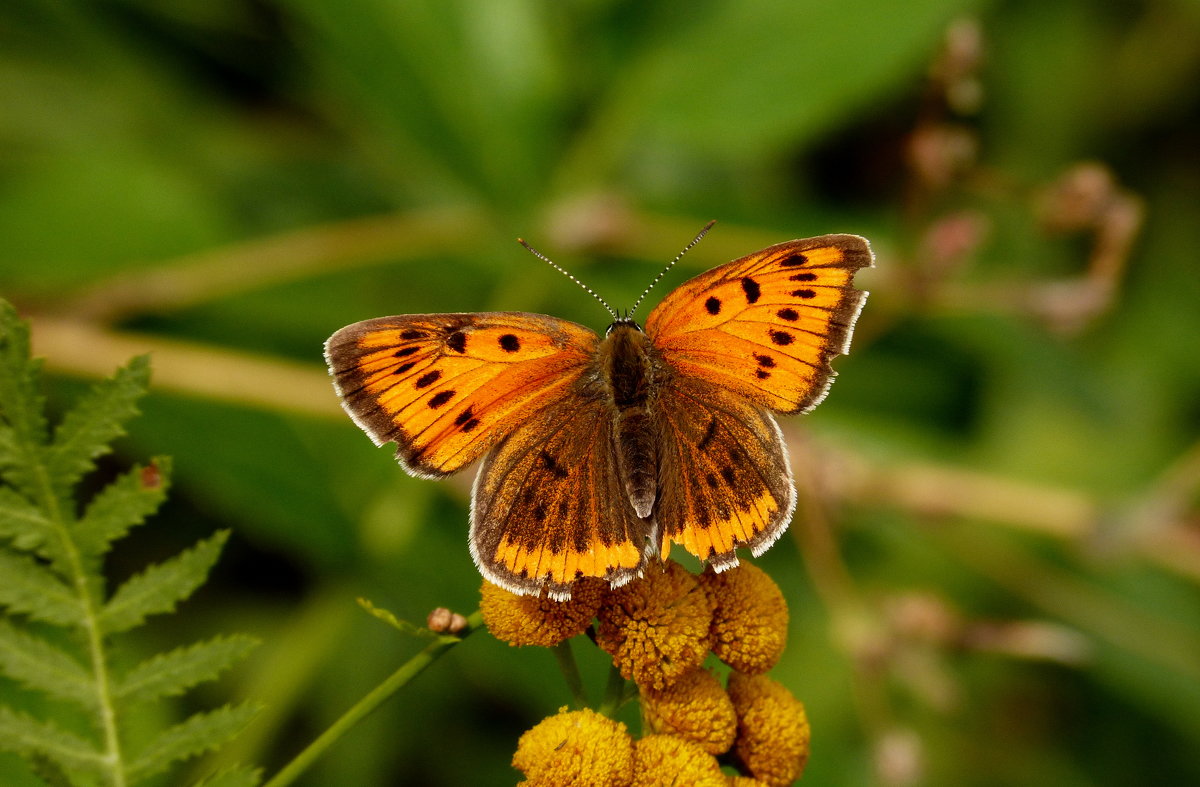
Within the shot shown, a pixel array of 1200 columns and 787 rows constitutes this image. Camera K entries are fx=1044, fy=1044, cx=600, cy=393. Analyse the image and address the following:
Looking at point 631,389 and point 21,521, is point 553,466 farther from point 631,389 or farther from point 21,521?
point 21,521

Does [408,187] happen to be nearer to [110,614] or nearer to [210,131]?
[210,131]

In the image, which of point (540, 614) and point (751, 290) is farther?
point (751, 290)

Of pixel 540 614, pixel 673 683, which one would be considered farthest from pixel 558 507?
pixel 673 683

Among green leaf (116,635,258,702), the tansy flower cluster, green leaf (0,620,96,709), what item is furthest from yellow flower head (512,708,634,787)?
green leaf (0,620,96,709)

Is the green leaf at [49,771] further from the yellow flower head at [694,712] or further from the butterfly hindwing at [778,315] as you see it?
the butterfly hindwing at [778,315]

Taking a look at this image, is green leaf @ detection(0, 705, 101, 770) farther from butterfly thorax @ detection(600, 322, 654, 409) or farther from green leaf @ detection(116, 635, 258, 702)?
butterfly thorax @ detection(600, 322, 654, 409)

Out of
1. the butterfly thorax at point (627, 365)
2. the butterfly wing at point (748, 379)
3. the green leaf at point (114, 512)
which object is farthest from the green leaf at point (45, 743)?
the butterfly thorax at point (627, 365)

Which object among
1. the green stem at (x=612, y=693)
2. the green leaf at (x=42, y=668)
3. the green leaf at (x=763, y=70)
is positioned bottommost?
the green stem at (x=612, y=693)
